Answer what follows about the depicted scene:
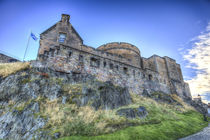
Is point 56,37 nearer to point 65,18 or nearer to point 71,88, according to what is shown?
point 65,18

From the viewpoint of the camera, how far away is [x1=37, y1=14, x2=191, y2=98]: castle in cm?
1277

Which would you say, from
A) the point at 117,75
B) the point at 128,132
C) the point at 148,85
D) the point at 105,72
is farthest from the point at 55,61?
the point at 148,85

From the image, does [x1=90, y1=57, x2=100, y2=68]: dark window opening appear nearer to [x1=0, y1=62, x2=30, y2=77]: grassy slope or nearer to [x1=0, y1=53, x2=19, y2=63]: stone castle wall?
[x1=0, y1=62, x2=30, y2=77]: grassy slope

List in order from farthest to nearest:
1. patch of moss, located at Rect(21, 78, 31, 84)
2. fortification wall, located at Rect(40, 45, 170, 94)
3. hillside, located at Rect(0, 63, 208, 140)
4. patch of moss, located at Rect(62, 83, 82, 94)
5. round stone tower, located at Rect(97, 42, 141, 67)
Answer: round stone tower, located at Rect(97, 42, 141, 67) → fortification wall, located at Rect(40, 45, 170, 94) → patch of moss, located at Rect(62, 83, 82, 94) → patch of moss, located at Rect(21, 78, 31, 84) → hillside, located at Rect(0, 63, 208, 140)

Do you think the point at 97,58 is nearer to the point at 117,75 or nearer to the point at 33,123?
the point at 117,75

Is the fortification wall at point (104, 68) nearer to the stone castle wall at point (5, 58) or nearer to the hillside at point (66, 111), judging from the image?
the hillside at point (66, 111)

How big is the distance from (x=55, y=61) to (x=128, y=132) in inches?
395

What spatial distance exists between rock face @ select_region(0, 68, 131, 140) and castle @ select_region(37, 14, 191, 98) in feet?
4.94

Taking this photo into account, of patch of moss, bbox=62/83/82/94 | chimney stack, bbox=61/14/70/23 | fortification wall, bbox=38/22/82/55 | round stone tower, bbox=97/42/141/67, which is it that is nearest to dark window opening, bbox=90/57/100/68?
fortification wall, bbox=38/22/82/55

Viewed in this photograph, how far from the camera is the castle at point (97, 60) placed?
12769mm

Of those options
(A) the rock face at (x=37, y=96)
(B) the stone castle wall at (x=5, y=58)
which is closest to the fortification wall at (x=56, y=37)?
(A) the rock face at (x=37, y=96)

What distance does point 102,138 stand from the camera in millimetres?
6266

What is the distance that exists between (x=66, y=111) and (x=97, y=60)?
879 cm

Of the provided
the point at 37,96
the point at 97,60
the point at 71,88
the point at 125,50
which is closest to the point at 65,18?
the point at 97,60
